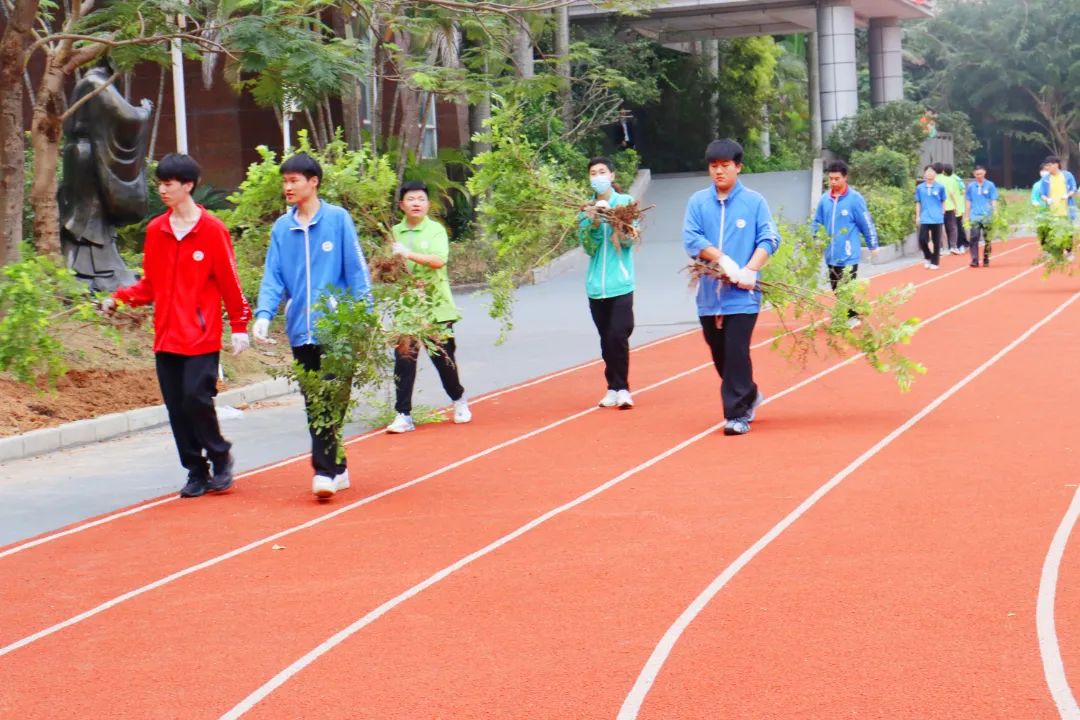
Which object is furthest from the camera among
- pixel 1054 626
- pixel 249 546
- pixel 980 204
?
pixel 980 204

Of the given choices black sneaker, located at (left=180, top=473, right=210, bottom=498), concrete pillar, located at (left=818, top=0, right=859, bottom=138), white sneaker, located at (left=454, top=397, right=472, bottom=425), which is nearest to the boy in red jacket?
black sneaker, located at (left=180, top=473, right=210, bottom=498)

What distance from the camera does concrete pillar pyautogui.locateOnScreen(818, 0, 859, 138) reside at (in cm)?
3567

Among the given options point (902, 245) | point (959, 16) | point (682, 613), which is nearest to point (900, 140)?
point (902, 245)

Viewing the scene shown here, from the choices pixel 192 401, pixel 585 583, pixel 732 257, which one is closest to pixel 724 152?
pixel 732 257

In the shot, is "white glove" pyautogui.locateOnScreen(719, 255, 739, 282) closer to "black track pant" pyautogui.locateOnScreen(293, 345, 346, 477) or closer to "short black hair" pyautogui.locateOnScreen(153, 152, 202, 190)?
"black track pant" pyautogui.locateOnScreen(293, 345, 346, 477)

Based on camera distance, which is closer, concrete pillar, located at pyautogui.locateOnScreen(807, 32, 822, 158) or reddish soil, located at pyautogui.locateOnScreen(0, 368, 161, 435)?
reddish soil, located at pyautogui.locateOnScreen(0, 368, 161, 435)

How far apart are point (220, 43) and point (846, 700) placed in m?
8.14

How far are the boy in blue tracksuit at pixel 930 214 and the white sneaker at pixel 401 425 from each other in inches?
600

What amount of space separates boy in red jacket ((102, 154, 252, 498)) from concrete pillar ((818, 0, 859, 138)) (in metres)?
28.4

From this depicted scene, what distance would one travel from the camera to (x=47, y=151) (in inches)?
539

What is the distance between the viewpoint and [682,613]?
5836mm

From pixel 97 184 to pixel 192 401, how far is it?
7184 millimetres

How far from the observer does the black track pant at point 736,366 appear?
1018 centimetres

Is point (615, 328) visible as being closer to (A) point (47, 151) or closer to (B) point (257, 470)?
(B) point (257, 470)
